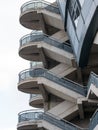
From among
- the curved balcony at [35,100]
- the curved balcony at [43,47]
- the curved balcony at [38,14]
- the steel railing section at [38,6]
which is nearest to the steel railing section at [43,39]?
the curved balcony at [43,47]

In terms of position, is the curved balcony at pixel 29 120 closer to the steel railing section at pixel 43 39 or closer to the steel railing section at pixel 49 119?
the steel railing section at pixel 49 119

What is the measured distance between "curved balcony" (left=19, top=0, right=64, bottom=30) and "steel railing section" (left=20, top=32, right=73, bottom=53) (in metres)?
1.44

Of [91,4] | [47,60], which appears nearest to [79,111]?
[47,60]

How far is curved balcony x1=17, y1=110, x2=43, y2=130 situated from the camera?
35.5m

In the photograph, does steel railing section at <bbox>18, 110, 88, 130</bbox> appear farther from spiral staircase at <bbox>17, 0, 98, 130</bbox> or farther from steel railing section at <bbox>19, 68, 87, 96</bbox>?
steel railing section at <bbox>19, 68, 87, 96</bbox>

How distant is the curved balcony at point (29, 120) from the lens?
35.5 m

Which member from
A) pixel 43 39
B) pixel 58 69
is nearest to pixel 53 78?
pixel 58 69

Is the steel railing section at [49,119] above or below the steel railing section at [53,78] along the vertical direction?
below

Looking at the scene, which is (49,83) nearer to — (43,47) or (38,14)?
(43,47)

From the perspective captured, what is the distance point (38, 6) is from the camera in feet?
128

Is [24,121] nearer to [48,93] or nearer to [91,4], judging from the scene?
[48,93]

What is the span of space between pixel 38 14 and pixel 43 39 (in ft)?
9.04

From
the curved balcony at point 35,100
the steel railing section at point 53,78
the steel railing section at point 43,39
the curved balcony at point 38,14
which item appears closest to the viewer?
the steel railing section at point 53,78

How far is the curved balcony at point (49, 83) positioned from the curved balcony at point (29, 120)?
238cm
